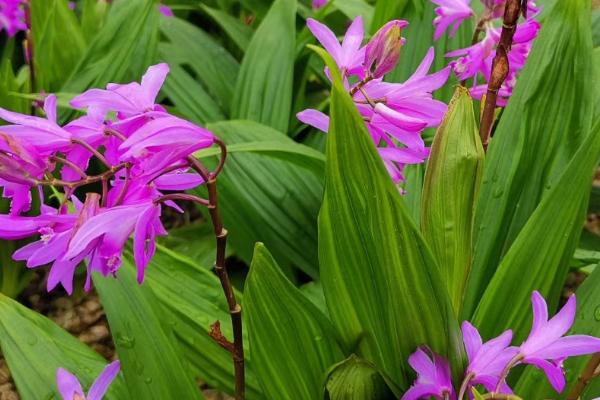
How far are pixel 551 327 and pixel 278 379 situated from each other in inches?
14.7

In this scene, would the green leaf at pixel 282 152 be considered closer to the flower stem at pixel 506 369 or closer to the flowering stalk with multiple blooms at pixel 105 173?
the flowering stalk with multiple blooms at pixel 105 173

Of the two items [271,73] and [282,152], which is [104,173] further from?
[271,73]

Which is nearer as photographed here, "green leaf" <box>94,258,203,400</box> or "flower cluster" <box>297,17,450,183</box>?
"flower cluster" <box>297,17,450,183</box>

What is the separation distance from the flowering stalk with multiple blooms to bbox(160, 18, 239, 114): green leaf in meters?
1.24

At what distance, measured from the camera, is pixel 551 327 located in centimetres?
73

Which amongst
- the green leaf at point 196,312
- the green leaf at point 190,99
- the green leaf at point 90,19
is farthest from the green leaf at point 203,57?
the green leaf at point 196,312

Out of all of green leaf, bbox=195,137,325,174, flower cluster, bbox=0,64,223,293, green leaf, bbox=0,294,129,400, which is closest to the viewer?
flower cluster, bbox=0,64,223,293

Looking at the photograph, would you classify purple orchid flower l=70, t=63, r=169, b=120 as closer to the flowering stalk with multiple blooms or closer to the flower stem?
the flowering stalk with multiple blooms

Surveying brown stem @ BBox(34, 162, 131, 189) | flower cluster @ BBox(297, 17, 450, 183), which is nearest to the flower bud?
flower cluster @ BBox(297, 17, 450, 183)

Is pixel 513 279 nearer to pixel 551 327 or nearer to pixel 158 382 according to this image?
pixel 551 327

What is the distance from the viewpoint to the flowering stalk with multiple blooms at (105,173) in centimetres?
65

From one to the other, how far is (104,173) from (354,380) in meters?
0.35

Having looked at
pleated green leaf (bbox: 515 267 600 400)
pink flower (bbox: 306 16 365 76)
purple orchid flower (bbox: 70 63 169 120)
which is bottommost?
pleated green leaf (bbox: 515 267 600 400)

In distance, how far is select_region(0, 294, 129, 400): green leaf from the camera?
1000mm
